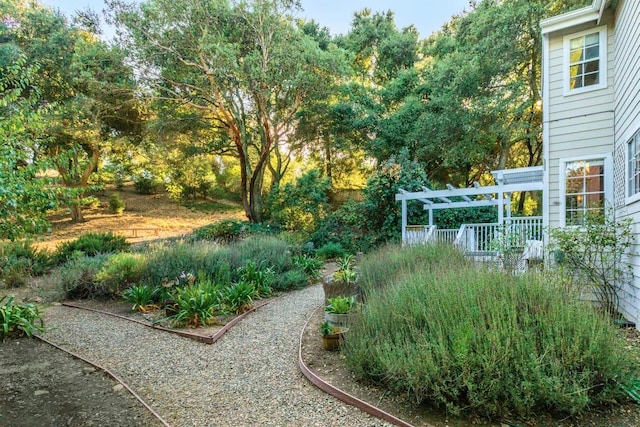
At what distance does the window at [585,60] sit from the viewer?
5516 mm

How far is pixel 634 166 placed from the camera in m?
4.30

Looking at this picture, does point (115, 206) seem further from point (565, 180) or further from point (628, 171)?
point (628, 171)

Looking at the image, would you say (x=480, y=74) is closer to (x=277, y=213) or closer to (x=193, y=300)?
(x=277, y=213)

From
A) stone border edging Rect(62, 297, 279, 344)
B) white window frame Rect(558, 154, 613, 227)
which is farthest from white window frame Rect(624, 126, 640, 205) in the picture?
stone border edging Rect(62, 297, 279, 344)

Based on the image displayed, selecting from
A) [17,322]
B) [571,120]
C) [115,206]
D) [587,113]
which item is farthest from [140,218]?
[587,113]

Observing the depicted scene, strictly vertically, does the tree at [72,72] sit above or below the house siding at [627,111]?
above

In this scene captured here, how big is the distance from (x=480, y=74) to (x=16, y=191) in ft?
41.0

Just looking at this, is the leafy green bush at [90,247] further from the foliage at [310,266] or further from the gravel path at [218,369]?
the foliage at [310,266]

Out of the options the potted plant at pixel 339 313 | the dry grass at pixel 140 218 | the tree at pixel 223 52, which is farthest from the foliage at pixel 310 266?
the dry grass at pixel 140 218

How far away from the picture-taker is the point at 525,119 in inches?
490

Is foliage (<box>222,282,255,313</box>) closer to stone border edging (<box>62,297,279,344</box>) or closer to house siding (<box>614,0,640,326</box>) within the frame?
stone border edging (<box>62,297,279,344</box>)

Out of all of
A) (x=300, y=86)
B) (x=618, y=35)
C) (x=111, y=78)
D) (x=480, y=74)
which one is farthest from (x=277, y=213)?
(x=618, y=35)

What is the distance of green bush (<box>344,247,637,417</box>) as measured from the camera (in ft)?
7.59

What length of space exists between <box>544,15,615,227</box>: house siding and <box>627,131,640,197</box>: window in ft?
3.05
